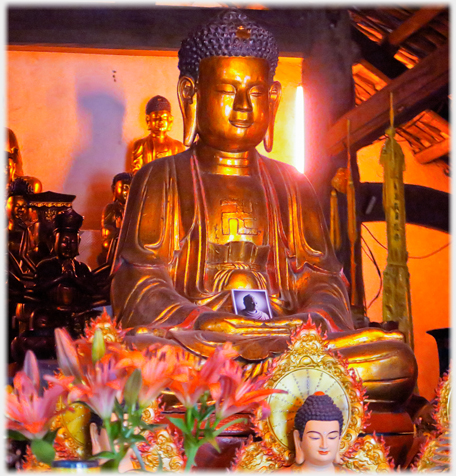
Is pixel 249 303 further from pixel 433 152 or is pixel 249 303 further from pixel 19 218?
pixel 433 152

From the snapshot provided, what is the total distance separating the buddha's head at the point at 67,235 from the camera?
17.6 ft

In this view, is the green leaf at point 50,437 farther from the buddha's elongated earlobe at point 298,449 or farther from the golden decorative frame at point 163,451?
the buddha's elongated earlobe at point 298,449

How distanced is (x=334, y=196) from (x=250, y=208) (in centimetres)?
219

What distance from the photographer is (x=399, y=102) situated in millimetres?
5641

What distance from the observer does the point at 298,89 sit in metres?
6.79

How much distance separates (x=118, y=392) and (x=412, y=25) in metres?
4.70

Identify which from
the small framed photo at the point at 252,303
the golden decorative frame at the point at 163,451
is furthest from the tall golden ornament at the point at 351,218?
the golden decorative frame at the point at 163,451

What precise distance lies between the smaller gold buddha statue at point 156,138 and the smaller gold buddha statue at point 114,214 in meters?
0.30

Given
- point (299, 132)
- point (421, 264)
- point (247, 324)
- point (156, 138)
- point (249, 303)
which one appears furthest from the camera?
point (421, 264)

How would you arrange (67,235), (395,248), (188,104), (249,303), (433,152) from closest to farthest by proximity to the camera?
1. (249,303)
2. (188,104)
3. (67,235)
4. (395,248)
5. (433,152)

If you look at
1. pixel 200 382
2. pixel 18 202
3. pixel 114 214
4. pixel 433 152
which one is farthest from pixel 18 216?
pixel 200 382

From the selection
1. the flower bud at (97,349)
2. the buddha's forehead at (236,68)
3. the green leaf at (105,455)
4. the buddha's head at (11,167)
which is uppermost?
the buddha's forehead at (236,68)

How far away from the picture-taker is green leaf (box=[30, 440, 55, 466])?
183 centimetres

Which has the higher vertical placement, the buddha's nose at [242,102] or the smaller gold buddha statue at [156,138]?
the smaller gold buddha statue at [156,138]
